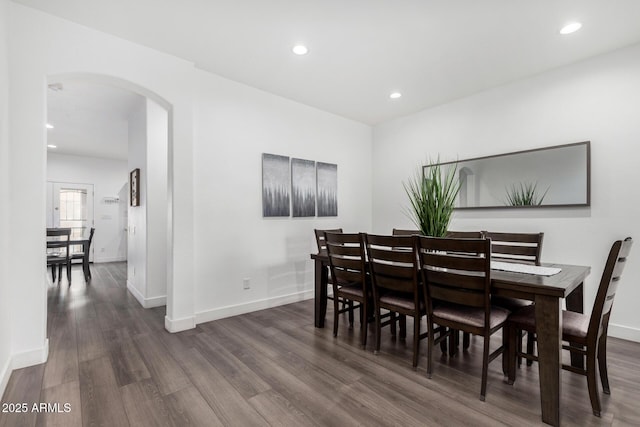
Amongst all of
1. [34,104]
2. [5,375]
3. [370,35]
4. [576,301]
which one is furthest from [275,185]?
[576,301]

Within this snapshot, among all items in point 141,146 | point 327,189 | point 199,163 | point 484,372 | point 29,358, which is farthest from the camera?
point 327,189

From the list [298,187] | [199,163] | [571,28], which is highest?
[571,28]

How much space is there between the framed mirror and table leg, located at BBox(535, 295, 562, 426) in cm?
200

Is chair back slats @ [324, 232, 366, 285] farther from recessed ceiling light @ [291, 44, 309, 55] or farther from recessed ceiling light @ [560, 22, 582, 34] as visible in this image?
recessed ceiling light @ [560, 22, 582, 34]

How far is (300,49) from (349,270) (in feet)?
6.81

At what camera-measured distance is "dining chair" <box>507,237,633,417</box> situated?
156 centimetres

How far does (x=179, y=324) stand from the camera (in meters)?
2.94

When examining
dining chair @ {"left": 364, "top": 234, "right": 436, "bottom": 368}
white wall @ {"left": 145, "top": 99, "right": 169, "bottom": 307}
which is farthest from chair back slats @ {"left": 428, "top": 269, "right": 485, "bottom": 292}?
white wall @ {"left": 145, "top": 99, "right": 169, "bottom": 307}

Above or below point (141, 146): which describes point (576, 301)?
below

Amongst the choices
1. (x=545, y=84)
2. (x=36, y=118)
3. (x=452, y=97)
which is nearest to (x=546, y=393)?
(x=545, y=84)

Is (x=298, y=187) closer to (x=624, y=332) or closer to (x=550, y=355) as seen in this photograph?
(x=550, y=355)

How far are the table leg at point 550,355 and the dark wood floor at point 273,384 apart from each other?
0.36ft

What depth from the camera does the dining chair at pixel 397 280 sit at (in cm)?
214

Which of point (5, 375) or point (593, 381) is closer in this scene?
point (593, 381)
